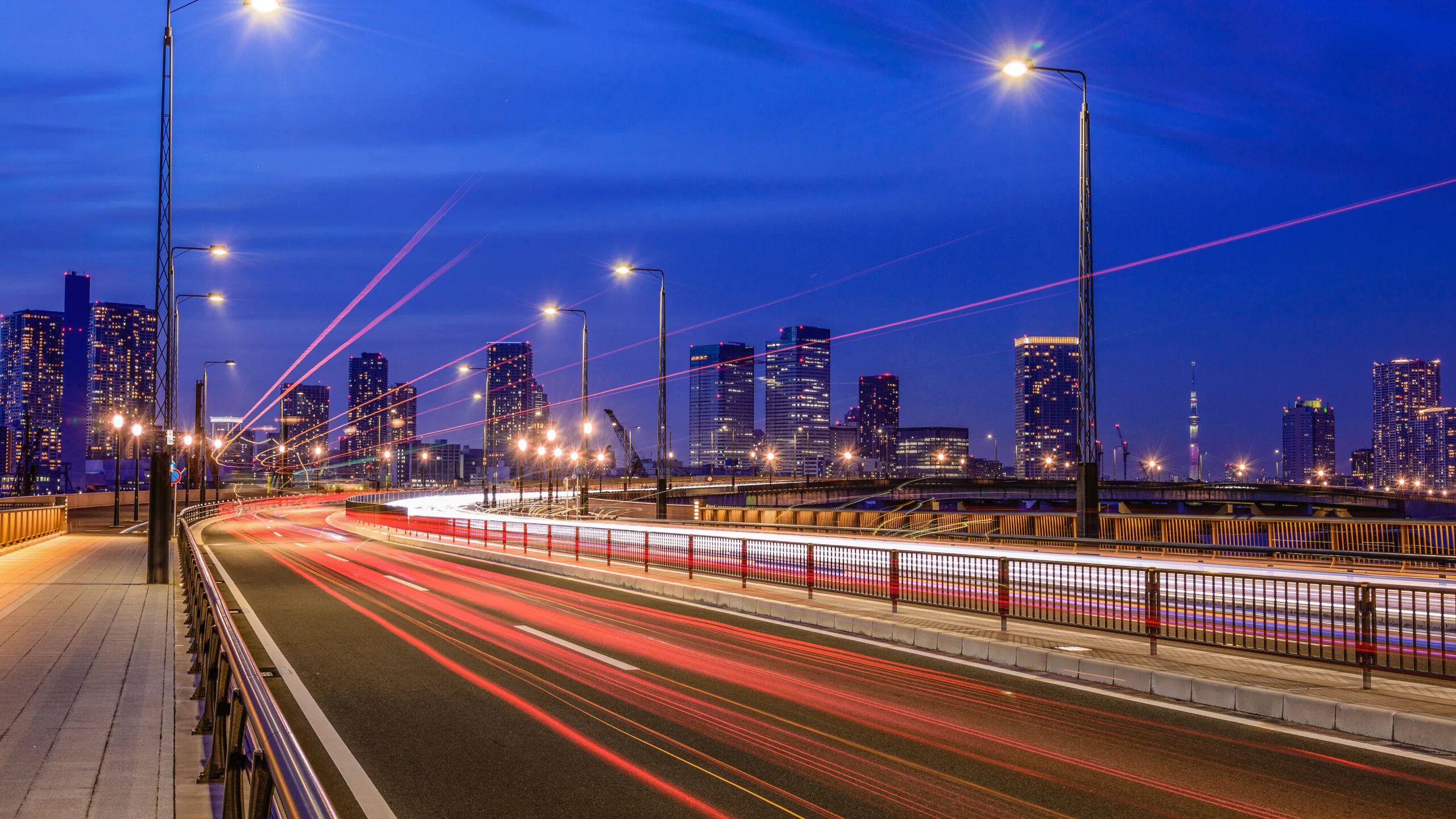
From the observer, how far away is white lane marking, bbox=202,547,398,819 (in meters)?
6.69

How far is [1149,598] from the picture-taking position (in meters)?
11.6

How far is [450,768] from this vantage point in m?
7.59

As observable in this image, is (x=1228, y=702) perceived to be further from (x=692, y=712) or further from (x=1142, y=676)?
(x=692, y=712)

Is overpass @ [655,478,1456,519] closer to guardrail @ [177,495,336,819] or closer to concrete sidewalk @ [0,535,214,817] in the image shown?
concrete sidewalk @ [0,535,214,817]

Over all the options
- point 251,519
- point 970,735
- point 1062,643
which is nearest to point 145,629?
point 970,735

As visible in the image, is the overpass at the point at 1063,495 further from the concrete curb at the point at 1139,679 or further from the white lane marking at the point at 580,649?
the white lane marking at the point at 580,649

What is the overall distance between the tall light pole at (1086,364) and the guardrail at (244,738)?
16.3 m

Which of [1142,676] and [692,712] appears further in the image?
[1142,676]

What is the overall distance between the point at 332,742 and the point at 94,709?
2.35m

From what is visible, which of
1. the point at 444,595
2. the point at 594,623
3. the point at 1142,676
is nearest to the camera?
the point at 1142,676

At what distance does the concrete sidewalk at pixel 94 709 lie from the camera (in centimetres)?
638

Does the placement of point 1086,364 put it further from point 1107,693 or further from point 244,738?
point 244,738

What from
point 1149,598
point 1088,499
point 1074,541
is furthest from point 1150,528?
point 1149,598

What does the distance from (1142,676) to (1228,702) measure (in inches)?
38.0
